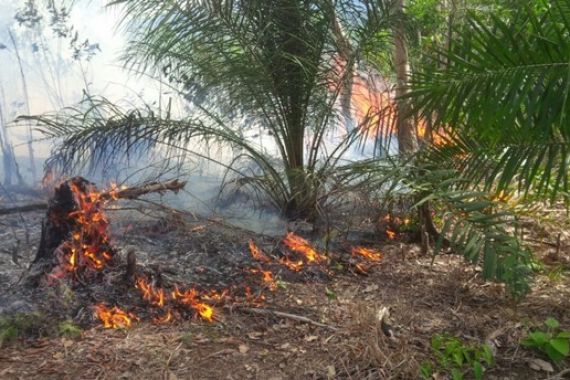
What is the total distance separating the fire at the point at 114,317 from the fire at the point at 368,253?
6.17 feet

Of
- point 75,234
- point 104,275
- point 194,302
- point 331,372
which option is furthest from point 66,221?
point 331,372

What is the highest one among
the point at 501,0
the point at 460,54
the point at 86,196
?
the point at 501,0

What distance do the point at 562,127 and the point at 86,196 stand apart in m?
2.65

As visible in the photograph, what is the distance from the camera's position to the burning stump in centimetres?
318

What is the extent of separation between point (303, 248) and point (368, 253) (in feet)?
1.95

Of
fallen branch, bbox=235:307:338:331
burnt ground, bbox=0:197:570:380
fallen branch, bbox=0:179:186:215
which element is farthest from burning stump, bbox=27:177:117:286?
fallen branch, bbox=235:307:338:331

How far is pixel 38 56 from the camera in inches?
192

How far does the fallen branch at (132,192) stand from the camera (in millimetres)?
3482

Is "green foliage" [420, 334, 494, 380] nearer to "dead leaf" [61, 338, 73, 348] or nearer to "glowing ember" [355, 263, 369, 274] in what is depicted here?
"glowing ember" [355, 263, 369, 274]

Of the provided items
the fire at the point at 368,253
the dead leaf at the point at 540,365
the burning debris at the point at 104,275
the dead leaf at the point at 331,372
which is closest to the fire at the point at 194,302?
the burning debris at the point at 104,275

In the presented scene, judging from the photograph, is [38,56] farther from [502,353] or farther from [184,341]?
[502,353]

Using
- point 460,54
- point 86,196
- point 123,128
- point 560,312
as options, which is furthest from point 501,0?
point 86,196

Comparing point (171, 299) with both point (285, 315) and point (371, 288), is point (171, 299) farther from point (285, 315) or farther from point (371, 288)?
point (371, 288)

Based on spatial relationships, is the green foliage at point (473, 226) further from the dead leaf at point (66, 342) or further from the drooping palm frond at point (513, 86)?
the dead leaf at point (66, 342)
